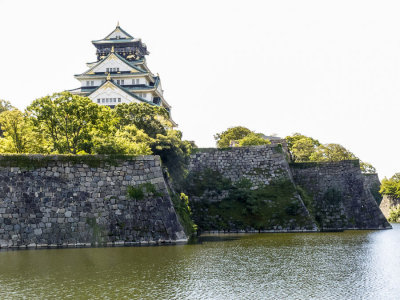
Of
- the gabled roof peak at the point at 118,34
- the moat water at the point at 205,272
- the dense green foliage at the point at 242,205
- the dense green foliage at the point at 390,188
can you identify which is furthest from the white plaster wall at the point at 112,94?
the dense green foliage at the point at 390,188

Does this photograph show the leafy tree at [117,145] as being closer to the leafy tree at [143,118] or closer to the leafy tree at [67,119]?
the leafy tree at [67,119]

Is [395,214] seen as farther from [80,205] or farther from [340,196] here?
[80,205]

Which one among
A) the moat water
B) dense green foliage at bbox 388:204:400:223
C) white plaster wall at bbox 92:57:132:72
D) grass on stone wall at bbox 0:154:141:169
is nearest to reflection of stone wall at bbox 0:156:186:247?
grass on stone wall at bbox 0:154:141:169

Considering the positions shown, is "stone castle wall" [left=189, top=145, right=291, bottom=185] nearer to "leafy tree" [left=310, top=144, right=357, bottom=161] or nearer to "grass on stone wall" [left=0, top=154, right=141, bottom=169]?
"grass on stone wall" [left=0, top=154, right=141, bottom=169]

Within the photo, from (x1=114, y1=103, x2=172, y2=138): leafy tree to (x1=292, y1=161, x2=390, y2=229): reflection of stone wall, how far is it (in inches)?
459

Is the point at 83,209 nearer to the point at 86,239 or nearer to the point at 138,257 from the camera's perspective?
the point at 86,239

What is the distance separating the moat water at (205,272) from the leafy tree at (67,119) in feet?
25.2

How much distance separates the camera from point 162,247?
17.8 metres

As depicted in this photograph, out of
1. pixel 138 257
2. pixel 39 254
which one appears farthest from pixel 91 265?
pixel 39 254

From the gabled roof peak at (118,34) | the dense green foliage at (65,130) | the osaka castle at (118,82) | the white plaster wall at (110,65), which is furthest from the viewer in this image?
the gabled roof peak at (118,34)

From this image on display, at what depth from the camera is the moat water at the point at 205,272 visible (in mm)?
10238

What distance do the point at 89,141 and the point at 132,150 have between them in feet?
9.25

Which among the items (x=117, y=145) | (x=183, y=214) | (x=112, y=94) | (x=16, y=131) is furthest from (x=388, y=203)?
(x=16, y=131)

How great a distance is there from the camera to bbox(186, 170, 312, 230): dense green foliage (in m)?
26.4
